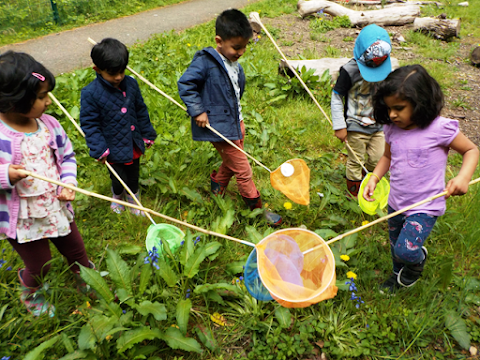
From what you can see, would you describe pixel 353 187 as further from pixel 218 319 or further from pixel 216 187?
pixel 218 319

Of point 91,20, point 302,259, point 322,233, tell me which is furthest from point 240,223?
point 91,20

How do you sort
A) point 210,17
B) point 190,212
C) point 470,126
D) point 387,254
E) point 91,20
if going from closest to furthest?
1. point 387,254
2. point 190,212
3. point 470,126
4. point 91,20
5. point 210,17

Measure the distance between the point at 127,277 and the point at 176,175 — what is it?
132 cm

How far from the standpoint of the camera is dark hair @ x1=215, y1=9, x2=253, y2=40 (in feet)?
7.83

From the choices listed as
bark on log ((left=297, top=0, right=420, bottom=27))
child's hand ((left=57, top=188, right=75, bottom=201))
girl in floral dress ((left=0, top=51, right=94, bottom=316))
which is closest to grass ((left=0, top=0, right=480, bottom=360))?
girl in floral dress ((left=0, top=51, right=94, bottom=316))

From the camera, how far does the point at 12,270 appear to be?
216 centimetres

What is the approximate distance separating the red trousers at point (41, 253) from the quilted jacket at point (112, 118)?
0.65 m

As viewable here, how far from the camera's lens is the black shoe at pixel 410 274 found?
2.11 metres

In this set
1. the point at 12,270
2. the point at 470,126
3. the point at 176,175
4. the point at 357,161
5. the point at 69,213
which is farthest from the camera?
the point at 470,126

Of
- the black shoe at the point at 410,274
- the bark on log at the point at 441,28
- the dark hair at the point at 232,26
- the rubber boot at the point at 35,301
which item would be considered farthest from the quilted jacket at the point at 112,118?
the bark on log at the point at 441,28

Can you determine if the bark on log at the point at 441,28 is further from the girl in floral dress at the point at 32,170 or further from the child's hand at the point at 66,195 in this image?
the child's hand at the point at 66,195

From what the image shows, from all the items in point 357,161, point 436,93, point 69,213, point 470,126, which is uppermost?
point 436,93

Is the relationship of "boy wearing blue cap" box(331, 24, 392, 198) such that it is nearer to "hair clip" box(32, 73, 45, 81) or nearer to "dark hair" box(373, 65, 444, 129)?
"dark hair" box(373, 65, 444, 129)

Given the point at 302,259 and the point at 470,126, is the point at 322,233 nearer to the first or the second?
the point at 302,259
